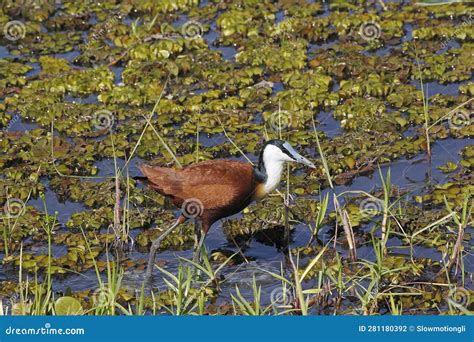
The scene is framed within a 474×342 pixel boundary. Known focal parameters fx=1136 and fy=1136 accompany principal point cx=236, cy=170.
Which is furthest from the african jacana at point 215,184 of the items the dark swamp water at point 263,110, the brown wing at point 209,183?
the dark swamp water at point 263,110

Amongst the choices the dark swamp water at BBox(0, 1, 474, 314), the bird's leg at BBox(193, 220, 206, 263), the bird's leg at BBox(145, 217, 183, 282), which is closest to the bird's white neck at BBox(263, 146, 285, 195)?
the dark swamp water at BBox(0, 1, 474, 314)

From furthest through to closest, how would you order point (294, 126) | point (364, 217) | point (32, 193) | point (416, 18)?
point (416, 18)
point (294, 126)
point (32, 193)
point (364, 217)

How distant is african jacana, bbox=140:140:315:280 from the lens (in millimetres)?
8867

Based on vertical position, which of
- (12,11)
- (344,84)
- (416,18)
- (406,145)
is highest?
(12,11)

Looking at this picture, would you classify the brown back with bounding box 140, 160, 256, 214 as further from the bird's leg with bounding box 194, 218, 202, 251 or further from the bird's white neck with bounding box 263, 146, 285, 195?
the bird's leg with bounding box 194, 218, 202, 251

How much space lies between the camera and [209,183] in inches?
349

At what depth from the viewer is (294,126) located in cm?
1092

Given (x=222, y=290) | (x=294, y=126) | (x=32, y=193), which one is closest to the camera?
(x=222, y=290)

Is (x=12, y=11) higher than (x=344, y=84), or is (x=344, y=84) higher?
(x=12, y=11)

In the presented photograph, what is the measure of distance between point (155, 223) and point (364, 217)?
175 cm

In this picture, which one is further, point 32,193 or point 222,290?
point 32,193

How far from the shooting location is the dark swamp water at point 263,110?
9086 mm

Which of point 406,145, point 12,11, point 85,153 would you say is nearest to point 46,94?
point 85,153

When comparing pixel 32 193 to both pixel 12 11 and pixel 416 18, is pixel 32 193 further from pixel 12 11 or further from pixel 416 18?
pixel 416 18
